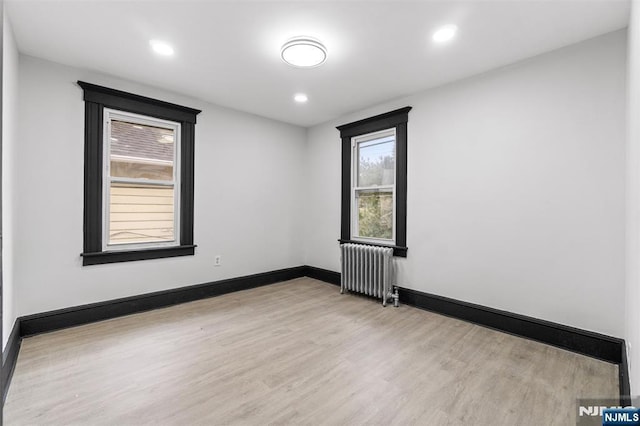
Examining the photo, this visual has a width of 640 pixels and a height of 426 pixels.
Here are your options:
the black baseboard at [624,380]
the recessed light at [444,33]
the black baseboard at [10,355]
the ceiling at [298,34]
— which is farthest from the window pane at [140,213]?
the black baseboard at [624,380]

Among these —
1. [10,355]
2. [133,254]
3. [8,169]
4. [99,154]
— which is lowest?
[10,355]

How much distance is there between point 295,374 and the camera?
7.68 feet

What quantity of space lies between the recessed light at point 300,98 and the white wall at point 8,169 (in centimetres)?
259

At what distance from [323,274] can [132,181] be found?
295 centimetres

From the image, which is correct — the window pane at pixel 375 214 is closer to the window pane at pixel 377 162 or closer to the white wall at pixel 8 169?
the window pane at pixel 377 162

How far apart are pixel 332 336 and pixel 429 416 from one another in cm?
119

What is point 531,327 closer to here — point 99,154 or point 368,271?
point 368,271

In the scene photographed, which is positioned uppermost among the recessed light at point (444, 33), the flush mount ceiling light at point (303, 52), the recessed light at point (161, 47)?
the recessed light at point (444, 33)

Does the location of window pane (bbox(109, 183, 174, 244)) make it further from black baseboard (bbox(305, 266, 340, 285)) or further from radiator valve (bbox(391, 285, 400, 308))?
radiator valve (bbox(391, 285, 400, 308))

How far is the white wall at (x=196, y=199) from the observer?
9.70ft

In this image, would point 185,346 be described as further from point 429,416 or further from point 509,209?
point 509,209

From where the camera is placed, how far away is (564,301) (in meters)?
2.77

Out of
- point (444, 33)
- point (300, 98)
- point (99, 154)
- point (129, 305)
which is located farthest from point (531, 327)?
point (99, 154)

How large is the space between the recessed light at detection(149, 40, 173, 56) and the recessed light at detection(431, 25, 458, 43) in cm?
231
